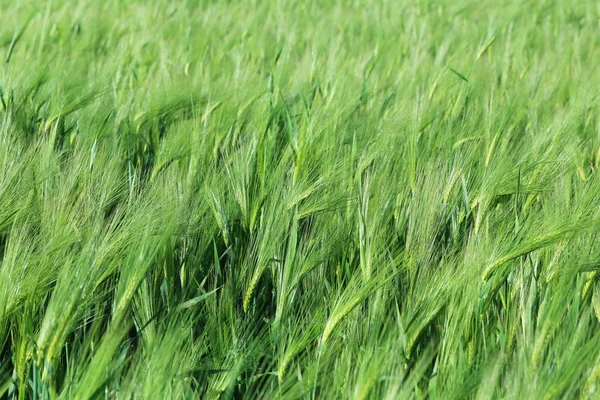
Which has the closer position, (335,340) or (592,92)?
(335,340)

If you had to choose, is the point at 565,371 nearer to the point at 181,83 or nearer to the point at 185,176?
the point at 185,176

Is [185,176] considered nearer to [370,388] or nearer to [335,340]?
[335,340]

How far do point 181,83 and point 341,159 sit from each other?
0.57 meters

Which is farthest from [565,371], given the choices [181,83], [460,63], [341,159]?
[460,63]

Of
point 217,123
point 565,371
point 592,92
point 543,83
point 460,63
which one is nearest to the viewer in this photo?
point 565,371

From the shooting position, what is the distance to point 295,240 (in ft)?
2.93

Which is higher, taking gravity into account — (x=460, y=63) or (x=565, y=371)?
(x=565, y=371)

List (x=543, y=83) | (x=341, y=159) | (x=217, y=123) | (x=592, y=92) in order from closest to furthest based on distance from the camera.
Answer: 1. (x=341, y=159)
2. (x=217, y=123)
3. (x=592, y=92)
4. (x=543, y=83)

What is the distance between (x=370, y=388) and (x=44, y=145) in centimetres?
73

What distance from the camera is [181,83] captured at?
5.12 feet

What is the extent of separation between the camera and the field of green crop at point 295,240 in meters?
0.73

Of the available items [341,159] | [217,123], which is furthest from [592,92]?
[217,123]

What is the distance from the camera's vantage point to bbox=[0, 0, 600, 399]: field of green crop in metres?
0.73

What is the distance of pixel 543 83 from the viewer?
5.55 ft
